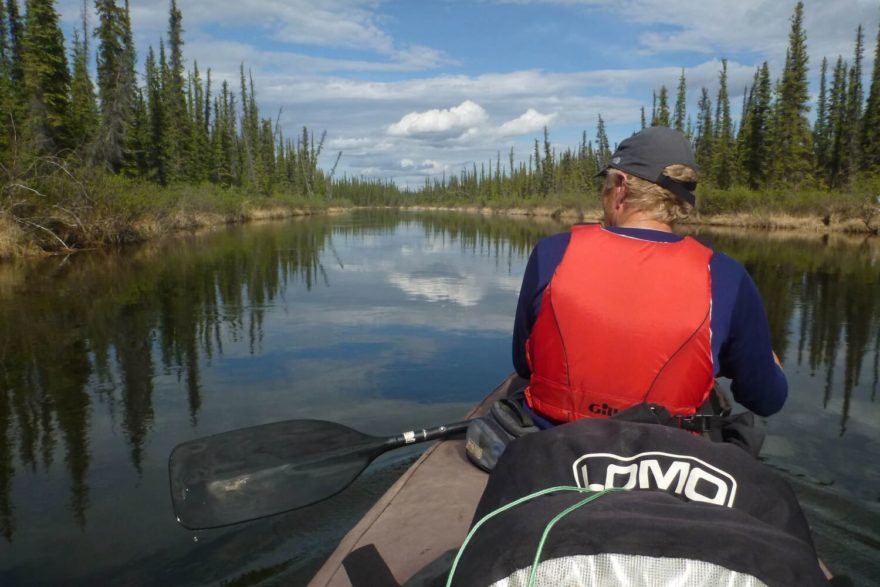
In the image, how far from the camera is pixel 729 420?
6.47ft

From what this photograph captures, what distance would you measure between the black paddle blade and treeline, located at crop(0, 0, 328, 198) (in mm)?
13506

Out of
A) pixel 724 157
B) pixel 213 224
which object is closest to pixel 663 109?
pixel 724 157

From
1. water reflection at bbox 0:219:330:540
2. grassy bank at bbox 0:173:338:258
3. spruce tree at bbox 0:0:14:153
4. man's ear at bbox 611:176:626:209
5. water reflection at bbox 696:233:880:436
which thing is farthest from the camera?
spruce tree at bbox 0:0:14:153

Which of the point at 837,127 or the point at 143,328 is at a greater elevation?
the point at 837,127

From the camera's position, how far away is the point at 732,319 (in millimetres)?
1994

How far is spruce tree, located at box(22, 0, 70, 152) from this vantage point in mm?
27688

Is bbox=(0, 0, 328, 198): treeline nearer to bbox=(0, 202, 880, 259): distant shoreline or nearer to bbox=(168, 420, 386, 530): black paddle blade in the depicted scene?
bbox=(0, 202, 880, 259): distant shoreline

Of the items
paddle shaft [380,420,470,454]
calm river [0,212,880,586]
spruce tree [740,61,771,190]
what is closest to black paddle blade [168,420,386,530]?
paddle shaft [380,420,470,454]

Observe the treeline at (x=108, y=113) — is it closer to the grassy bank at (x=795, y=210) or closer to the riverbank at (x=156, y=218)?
the riverbank at (x=156, y=218)

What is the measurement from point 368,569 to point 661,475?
1031mm

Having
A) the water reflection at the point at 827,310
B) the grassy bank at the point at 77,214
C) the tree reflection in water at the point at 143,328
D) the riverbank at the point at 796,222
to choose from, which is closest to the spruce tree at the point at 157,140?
the grassy bank at the point at 77,214

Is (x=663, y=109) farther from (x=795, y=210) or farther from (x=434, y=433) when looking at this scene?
(x=434, y=433)

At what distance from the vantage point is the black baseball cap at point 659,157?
2143 millimetres

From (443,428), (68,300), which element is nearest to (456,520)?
(443,428)
